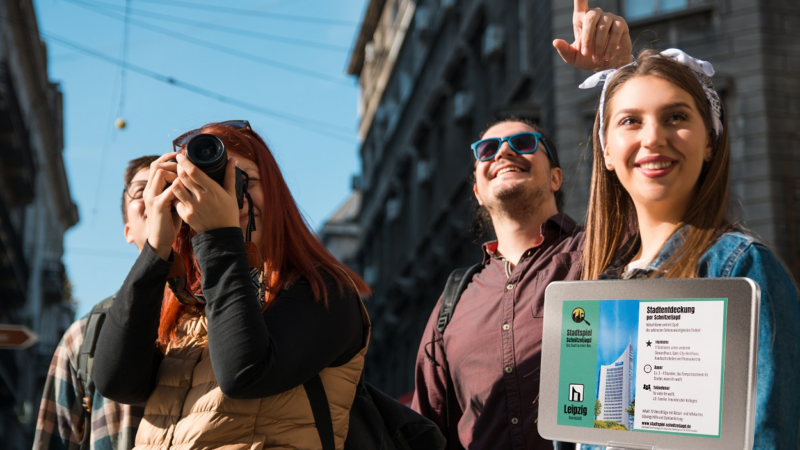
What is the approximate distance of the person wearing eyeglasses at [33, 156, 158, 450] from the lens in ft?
12.3

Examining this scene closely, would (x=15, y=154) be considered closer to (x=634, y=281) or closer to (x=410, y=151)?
(x=410, y=151)

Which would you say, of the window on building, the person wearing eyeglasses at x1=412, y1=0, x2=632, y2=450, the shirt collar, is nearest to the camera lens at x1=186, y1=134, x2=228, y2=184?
the person wearing eyeglasses at x1=412, y1=0, x2=632, y2=450

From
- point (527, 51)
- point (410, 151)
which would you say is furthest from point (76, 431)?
point (410, 151)

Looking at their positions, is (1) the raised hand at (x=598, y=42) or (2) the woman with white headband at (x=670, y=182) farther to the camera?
(1) the raised hand at (x=598, y=42)

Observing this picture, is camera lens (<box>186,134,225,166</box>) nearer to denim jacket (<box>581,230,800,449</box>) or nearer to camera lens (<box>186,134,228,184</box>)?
camera lens (<box>186,134,228,184</box>)

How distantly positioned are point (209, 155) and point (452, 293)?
1.83 m

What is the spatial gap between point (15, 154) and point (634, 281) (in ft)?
98.2

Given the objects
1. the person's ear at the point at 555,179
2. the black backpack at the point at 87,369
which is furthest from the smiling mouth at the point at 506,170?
the black backpack at the point at 87,369

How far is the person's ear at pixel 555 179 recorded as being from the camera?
495 centimetres

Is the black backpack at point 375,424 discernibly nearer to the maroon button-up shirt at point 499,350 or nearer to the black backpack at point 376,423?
the black backpack at point 376,423

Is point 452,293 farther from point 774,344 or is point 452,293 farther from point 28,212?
point 28,212

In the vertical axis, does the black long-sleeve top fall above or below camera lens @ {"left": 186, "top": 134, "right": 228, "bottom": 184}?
below

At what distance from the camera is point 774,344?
2355 millimetres

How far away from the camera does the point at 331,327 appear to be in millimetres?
3045
